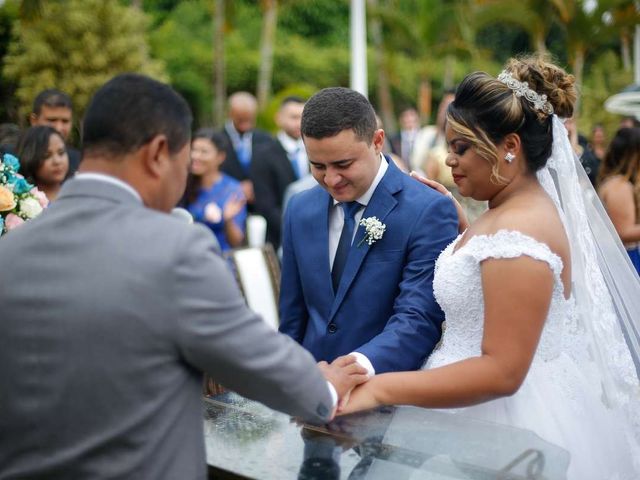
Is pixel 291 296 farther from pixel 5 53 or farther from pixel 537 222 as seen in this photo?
pixel 5 53

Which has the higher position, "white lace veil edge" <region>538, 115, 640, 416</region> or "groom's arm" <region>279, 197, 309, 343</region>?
"white lace veil edge" <region>538, 115, 640, 416</region>

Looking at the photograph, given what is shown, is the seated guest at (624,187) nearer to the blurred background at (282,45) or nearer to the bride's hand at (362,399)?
the bride's hand at (362,399)

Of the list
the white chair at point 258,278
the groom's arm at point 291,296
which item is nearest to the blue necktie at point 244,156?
the white chair at point 258,278

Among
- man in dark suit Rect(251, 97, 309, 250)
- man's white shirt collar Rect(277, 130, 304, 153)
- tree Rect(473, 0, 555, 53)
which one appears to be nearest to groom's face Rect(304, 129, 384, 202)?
man in dark suit Rect(251, 97, 309, 250)

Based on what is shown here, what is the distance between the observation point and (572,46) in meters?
22.6

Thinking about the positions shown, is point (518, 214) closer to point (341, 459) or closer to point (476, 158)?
point (476, 158)

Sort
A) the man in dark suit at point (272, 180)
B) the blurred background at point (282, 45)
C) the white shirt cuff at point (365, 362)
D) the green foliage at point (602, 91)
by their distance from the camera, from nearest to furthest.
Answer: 1. the white shirt cuff at point (365, 362)
2. the man in dark suit at point (272, 180)
3. the blurred background at point (282, 45)
4. the green foliage at point (602, 91)

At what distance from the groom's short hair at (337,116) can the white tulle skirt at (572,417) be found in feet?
3.29

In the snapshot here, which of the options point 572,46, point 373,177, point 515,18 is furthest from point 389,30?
point 373,177

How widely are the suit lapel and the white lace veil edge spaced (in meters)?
0.63

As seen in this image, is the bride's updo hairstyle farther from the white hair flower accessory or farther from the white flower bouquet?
the white flower bouquet

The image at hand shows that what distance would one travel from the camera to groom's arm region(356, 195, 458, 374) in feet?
10.7

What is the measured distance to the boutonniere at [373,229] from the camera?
11.3ft

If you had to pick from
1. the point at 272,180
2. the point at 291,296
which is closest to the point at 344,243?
the point at 291,296
